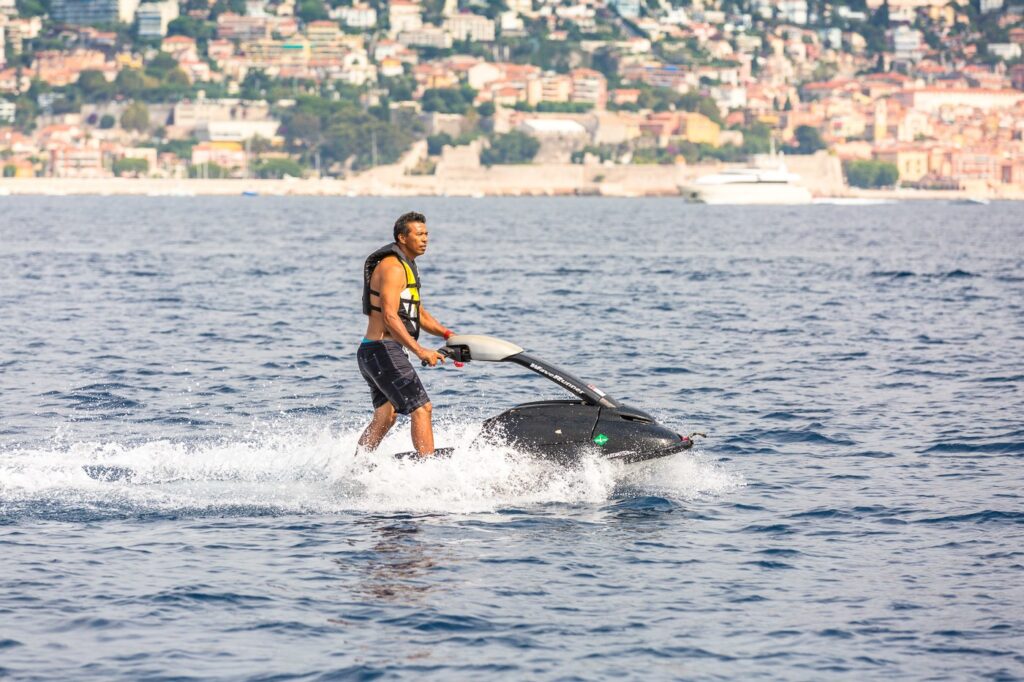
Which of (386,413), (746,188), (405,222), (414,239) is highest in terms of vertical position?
(405,222)

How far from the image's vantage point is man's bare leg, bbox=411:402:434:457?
12.2 meters

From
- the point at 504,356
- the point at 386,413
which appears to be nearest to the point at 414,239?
the point at 504,356

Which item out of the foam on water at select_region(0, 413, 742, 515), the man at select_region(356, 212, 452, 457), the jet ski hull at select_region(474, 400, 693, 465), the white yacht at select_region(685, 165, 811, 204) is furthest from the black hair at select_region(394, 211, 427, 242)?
the white yacht at select_region(685, 165, 811, 204)

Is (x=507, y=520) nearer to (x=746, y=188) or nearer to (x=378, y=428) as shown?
(x=378, y=428)

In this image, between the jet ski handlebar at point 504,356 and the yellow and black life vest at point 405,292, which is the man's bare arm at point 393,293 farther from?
the jet ski handlebar at point 504,356

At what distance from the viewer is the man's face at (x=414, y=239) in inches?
470

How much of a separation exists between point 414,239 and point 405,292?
1.28ft

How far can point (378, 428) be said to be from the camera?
1247 cm

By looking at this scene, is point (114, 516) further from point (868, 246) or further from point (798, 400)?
point (868, 246)

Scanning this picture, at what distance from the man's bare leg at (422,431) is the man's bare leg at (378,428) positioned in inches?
9.6

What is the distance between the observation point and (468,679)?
28.8 ft

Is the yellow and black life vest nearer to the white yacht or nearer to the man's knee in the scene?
the man's knee

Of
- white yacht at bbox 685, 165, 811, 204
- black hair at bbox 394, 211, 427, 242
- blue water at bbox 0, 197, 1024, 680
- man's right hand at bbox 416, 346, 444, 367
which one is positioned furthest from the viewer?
white yacht at bbox 685, 165, 811, 204

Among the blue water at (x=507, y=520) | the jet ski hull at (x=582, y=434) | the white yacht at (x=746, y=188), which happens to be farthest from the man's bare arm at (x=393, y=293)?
the white yacht at (x=746, y=188)
